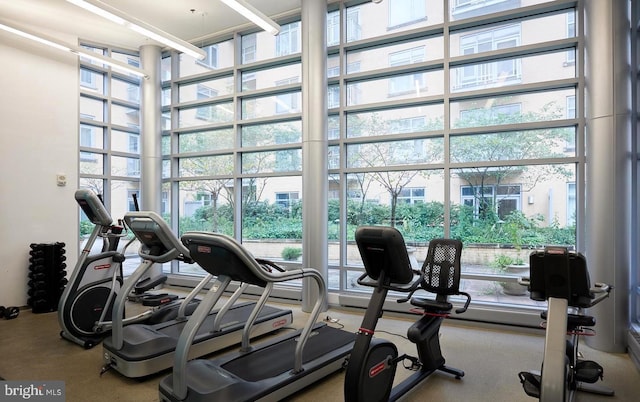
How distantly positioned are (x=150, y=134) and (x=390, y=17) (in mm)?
4718

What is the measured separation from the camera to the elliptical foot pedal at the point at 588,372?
2418mm

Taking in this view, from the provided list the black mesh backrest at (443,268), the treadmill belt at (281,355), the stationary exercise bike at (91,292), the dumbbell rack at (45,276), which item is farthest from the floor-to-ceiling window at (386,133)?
the stationary exercise bike at (91,292)

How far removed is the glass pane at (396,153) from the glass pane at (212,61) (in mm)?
2897

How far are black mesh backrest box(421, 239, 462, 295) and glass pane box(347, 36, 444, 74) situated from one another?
2.88 metres

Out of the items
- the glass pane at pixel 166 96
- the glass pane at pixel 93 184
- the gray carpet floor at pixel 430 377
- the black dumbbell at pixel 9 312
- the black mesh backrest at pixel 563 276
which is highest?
the glass pane at pixel 166 96

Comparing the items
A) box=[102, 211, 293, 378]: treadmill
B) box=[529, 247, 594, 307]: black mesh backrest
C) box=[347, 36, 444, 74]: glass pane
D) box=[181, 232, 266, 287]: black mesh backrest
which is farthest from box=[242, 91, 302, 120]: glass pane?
box=[529, 247, 594, 307]: black mesh backrest

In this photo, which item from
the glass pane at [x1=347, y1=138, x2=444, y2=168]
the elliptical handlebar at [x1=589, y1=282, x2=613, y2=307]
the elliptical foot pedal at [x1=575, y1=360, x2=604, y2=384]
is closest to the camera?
the elliptical handlebar at [x1=589, y1=282, x2=613, y2=307]

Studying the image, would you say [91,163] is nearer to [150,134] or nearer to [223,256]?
[150,134]

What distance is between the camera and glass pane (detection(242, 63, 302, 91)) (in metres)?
5.79

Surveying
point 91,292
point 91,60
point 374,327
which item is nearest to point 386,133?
point 374,327

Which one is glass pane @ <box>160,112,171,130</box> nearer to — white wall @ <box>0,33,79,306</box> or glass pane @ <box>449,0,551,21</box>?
white wall @ <box>0,33,79,306</box>

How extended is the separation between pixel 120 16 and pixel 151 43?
106 inches

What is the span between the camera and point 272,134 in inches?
233

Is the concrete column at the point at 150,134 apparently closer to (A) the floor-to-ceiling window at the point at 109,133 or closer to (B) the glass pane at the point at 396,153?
(A) the floor-to-ceiling window at the point at 109,133
